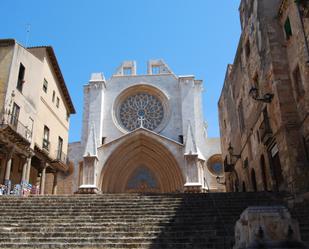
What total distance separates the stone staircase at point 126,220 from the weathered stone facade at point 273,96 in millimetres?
1881

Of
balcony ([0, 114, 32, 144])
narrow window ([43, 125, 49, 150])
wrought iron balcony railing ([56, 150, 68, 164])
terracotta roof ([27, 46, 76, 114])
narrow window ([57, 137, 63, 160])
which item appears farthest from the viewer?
narrow window ([57, 137, 63, 160])

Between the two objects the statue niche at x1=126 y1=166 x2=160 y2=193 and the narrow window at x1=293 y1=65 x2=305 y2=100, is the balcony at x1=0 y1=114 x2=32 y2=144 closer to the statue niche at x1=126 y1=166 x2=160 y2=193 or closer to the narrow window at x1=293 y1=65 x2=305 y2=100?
the statue niche at x1=126 y1=166 x2=160 y2=193

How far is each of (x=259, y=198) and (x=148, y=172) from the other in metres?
15.2

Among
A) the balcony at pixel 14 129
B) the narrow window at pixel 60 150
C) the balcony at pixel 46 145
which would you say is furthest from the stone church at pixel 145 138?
the balcony at pixel 14 129

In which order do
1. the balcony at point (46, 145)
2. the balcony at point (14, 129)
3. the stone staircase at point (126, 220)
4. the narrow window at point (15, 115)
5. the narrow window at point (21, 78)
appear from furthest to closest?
the balcony at point (46, 145), the narrow window at point (21, 78), the narrow window at point (15, 115), the balcony at point (14, 129), the stone staircase at point (126, 220)

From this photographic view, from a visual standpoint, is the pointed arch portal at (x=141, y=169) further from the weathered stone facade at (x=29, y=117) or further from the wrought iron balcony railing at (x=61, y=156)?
the weathered stone facade at (x=29, y=117)

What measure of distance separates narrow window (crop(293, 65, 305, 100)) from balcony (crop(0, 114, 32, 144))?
12.3 meters

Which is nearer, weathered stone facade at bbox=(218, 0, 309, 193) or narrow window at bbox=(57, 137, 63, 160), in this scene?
weathered stone facade at bbox=(218, 0, 309, 193)

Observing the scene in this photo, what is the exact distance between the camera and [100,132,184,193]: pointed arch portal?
24281mm

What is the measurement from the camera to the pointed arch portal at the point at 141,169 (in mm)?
24281

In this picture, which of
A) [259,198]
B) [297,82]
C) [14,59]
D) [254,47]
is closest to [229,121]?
[254,47]

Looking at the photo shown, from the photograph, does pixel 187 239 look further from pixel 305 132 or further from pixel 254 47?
pixel 254 47

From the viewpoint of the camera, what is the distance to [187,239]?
7.64 metres

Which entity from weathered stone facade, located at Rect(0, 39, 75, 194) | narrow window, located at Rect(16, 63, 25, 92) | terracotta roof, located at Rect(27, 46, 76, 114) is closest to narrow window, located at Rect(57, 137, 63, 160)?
weathered stone facade, located at Rect(0, 39, 75, 194)
